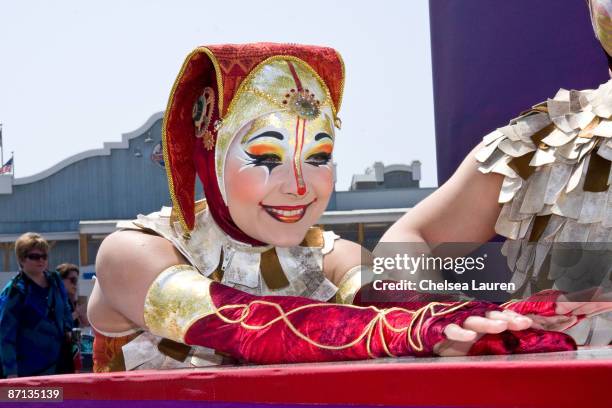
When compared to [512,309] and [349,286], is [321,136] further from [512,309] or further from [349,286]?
[512,309]

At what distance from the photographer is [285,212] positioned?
153cm

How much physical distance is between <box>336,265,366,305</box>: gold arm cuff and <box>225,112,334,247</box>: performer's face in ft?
0.39

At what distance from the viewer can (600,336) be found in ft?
4.50

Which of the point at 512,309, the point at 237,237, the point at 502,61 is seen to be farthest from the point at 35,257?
the point at 512,309

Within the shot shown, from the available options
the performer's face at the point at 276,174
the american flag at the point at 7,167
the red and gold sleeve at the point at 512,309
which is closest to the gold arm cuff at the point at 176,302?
the performer's face at the point at 276,174

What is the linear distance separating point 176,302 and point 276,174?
0.26 metres

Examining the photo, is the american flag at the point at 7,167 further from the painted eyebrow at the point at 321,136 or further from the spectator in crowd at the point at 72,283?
the painted eyebrow at the point at 321,136

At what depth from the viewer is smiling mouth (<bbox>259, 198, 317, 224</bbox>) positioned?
5.01ft

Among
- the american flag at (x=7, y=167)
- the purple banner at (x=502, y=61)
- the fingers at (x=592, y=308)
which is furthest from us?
the american flag at (x=7, y=167)

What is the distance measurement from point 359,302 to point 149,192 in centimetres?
1551

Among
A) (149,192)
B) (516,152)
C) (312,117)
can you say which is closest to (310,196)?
(312,117)

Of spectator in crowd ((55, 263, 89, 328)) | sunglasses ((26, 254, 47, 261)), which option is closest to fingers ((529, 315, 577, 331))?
sunglasses ((26, 254, 47, 261))

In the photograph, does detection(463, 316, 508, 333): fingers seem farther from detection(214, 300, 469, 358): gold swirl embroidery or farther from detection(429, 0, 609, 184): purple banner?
detection(429, 0, 609, 184): purple banner

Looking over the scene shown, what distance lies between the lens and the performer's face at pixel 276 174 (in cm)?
150
